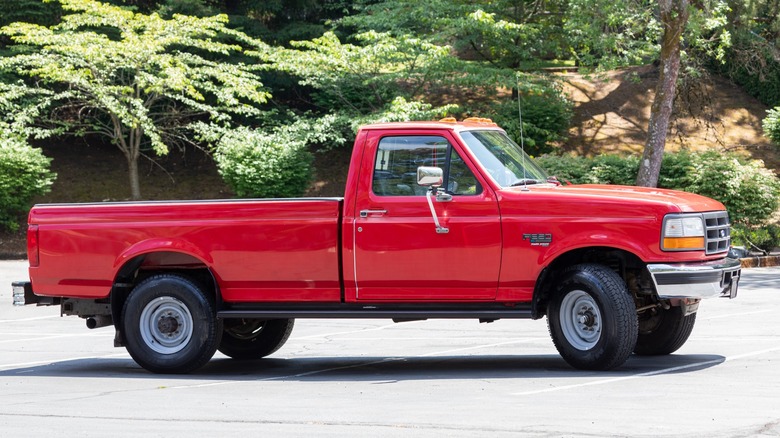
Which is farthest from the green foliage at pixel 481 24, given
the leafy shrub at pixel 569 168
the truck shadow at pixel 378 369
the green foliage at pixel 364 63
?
the truck shadow at pixel 378 369

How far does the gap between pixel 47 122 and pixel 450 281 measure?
23995 millimetres

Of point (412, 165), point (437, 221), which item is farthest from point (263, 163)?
point (437, 221)

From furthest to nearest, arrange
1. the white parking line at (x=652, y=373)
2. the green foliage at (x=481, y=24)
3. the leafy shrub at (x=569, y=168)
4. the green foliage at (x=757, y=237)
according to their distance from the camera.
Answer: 1. the green foliage at (x=481, y=24)
2. the leafy shrub at (x=569, y=168)
3. the green foliage at (x=757, y=237)
4. the white parking line at (x=652, y=373)

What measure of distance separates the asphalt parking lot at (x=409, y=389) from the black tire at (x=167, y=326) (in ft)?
0.59

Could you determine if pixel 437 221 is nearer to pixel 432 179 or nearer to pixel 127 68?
pixel 432 179

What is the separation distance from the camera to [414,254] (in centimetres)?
976

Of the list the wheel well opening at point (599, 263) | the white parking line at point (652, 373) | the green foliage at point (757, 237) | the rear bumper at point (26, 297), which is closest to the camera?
the white parking line at point (652, 373)

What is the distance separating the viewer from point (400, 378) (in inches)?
385

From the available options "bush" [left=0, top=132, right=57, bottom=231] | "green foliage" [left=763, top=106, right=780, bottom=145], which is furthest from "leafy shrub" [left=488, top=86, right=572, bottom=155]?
"bush" [left=0, top=132, right=57, bottom=231]

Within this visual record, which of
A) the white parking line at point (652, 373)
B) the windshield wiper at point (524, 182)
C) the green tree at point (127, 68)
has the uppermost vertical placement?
the green tree at point (127, 68)

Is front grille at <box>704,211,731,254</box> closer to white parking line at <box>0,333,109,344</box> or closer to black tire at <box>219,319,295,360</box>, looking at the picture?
black tire at <box>219,319,295,360</box>

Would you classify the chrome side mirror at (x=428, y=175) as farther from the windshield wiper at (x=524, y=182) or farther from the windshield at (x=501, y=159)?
the windshield wiper at (x=524, y=182)

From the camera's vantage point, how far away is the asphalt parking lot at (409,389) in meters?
7.38

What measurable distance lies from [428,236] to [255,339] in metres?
2.78
